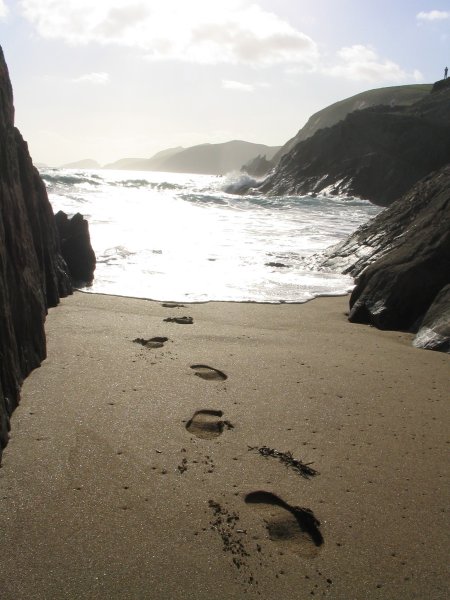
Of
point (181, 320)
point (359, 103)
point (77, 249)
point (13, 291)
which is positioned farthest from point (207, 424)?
point (359, 103)

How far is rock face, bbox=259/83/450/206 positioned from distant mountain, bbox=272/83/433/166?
23.7m

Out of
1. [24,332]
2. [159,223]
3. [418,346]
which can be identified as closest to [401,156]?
[159,223]

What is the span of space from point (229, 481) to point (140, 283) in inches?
206

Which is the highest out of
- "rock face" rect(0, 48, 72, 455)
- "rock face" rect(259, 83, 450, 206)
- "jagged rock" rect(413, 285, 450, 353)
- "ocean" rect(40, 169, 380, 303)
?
"rock face" rect(259, 83, 450, 206)

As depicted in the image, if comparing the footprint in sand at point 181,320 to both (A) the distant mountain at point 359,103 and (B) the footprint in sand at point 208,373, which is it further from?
(A) the distant mountain at point 359,103

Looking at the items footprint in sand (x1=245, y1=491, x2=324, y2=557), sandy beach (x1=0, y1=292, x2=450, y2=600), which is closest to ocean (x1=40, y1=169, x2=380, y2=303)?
sandy beach (x1=0, y1=292, x2=450, y2=600)

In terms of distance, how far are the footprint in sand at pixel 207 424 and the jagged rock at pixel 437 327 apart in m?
2.25

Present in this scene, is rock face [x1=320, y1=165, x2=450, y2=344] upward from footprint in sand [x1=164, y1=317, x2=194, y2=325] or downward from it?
upward

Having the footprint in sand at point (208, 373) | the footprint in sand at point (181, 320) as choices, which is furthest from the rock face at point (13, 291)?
the footprint in sand at point (181, 320)

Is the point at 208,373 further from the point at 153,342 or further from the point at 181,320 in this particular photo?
the point at 181,320

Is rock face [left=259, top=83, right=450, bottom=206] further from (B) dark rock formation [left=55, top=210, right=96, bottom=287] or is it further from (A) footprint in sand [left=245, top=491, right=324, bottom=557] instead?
(A) footprint in sand [left=245, top=491, right=324, bottom=557]

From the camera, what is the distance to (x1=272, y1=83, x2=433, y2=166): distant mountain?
200 ft

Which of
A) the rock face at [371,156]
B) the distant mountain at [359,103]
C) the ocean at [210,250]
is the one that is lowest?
the ocean at [210,250]

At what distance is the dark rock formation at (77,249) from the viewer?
7.32 metres
